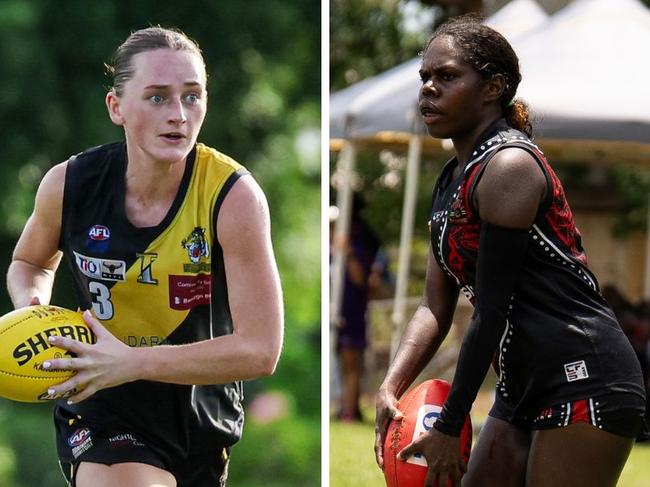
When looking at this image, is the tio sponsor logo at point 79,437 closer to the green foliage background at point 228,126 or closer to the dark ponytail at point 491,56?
the dark ponytail at point 491,56

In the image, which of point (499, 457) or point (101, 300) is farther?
point (101, 300)

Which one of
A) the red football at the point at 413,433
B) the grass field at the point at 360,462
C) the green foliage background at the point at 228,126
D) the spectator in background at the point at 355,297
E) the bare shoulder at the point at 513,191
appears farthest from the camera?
the green foliage background at the point at 228,126

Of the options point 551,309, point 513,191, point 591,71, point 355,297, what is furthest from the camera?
point 355,297

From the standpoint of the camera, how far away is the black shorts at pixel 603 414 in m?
3.50

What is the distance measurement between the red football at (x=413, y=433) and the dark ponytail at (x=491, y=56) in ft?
2.64

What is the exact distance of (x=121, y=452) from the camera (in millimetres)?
3928

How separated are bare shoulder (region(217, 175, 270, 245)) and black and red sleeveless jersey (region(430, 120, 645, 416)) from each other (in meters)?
0.54

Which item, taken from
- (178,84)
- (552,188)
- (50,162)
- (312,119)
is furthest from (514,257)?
(312,119)

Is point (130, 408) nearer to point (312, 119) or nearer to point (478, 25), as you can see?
point (478, 25)

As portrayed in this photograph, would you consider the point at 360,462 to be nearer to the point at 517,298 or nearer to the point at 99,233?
the point at 99,233

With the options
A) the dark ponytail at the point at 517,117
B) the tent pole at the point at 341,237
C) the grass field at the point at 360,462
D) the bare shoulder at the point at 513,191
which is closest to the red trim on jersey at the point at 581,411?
the bare shoulder at the point at 513,191

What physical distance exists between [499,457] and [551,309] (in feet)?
1.65

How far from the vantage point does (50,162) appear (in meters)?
17.8

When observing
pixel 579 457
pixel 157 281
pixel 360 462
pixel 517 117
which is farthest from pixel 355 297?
pixel 579 457
